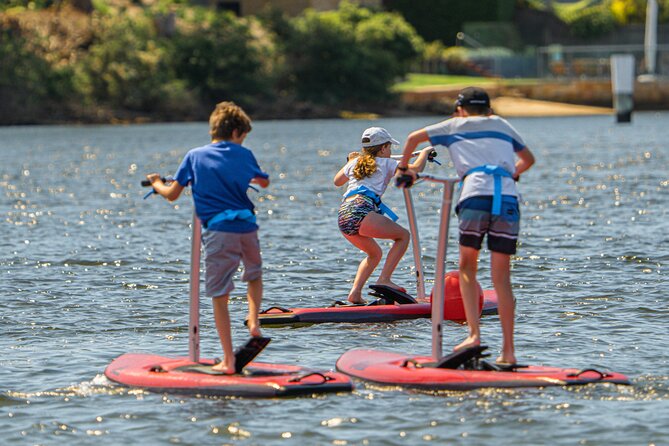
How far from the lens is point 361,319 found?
1426cm

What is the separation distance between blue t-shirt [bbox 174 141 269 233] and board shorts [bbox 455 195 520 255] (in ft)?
4.98

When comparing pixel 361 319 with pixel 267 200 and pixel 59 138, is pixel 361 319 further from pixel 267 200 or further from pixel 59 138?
pixel 59 138

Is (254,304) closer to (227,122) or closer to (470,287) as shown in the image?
(227,122)

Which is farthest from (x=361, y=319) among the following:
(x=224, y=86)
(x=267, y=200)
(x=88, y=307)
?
(x=224, y=86)

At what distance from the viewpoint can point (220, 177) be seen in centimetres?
1041

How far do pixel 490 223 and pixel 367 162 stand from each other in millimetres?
3581

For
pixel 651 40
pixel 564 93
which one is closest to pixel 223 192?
pixel 564 93

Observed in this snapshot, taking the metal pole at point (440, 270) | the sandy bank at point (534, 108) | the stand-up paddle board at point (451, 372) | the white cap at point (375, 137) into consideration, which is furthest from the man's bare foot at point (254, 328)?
the sandy bank at point (534, 108)

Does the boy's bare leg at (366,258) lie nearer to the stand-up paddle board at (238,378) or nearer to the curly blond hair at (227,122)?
the stand-up paddle board at (238,378)

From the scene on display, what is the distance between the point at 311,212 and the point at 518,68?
245 feet

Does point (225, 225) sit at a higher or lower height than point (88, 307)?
higher

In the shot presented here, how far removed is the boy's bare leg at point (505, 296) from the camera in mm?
10651

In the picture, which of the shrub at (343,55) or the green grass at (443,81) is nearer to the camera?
the shrub at (343,55)

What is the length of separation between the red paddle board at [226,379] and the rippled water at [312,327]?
0.31 feet
